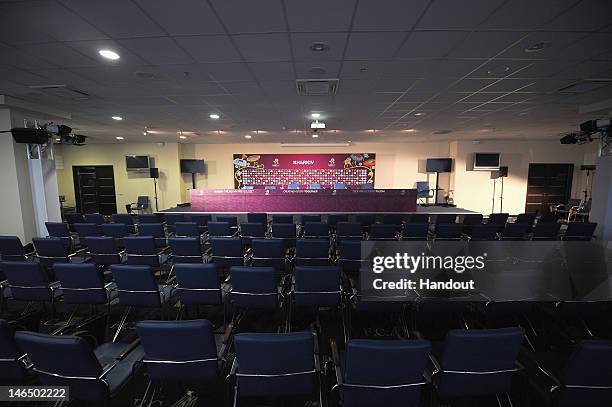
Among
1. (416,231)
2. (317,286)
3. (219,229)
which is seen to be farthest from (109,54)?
(416,231)

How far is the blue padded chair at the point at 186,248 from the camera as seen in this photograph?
4227mm

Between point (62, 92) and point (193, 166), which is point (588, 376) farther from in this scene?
point (193, 166)

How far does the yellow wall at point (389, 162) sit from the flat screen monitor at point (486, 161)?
0.98 feet

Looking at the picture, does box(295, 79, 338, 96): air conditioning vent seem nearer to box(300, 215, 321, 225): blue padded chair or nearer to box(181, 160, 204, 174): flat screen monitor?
box(300, 215, 321, 225): blue padded chair

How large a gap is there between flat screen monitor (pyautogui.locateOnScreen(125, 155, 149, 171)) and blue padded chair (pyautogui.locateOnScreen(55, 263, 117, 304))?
35.9 ft

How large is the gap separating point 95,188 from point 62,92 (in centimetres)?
1042

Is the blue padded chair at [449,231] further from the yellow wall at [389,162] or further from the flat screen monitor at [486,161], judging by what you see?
the flat screen monitor at [486,161]

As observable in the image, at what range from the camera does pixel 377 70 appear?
3934 mm

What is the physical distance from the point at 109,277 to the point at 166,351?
12.3ft

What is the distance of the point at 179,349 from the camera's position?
190 centimetres

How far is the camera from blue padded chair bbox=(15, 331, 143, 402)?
168 centimetres

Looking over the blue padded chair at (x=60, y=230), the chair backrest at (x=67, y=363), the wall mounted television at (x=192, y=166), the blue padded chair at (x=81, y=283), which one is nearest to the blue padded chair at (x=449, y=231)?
the chair backrest at (x=67, y=363)

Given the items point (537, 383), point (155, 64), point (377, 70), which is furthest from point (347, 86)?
point (537, 383)

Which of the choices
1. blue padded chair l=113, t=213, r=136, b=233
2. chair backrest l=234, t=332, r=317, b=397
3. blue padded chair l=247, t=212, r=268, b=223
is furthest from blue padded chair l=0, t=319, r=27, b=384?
blue padded chair l=247, t=212, r=268, b=223
